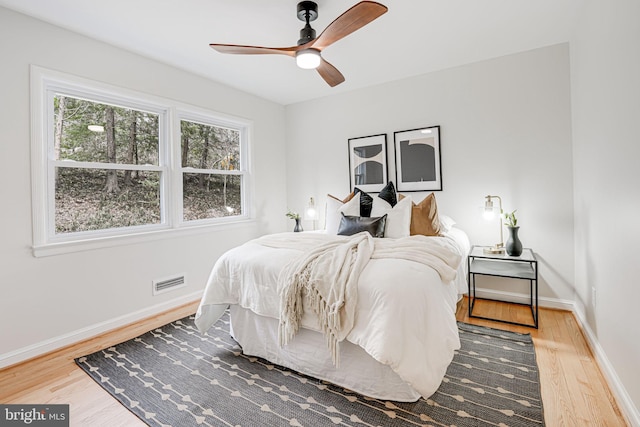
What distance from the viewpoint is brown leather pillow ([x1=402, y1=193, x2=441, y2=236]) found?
2.95 meters

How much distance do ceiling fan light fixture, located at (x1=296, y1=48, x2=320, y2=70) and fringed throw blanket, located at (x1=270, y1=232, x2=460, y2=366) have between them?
136 centimetres

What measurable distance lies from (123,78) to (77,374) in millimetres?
2478

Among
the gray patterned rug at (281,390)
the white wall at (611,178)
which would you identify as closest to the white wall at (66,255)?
the gray patterned rug at (281,390)

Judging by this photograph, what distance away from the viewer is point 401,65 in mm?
3379

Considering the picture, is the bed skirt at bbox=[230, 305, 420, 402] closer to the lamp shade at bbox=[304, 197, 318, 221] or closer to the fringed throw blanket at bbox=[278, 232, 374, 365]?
the fringed throw blanket at bbox=[278, 232, 374, 365]

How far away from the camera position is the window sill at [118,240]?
2469 mm

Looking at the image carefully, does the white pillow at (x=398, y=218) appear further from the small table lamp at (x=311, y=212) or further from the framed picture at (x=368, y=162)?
the small table lamp at (x=311, y=212)

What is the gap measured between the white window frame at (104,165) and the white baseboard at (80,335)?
0.68 metres

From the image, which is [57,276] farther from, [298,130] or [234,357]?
[298,130]

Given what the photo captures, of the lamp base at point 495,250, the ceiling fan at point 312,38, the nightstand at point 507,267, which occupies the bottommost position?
the nightstand at point 507,267

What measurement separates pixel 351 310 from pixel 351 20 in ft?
5.62

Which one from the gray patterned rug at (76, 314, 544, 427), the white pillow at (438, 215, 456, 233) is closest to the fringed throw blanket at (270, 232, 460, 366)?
the gray patterned rug at (76, 314, 544, 427)

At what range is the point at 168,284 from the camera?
3309 millimetres

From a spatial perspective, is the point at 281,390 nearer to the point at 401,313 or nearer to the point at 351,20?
the point at 401,313
